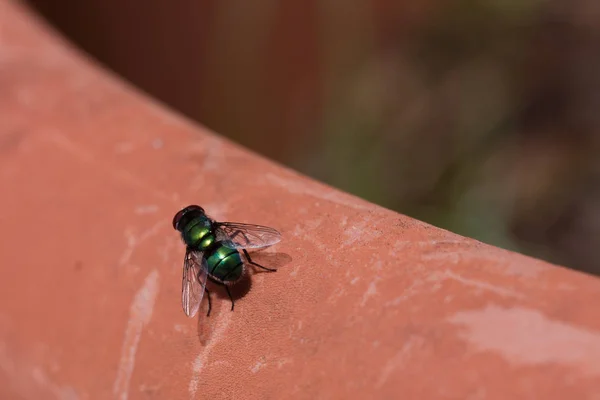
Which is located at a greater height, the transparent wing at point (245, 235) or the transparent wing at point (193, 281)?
the transparent wing at point (245, 235)

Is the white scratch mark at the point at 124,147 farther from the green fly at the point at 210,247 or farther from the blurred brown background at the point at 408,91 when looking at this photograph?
the blurred brown background at the point at 408,91

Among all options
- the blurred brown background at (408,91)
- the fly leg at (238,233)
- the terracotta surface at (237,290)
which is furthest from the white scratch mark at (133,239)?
the blurred brown background at (408,91)

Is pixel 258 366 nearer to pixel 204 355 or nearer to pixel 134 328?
pixel 204 355

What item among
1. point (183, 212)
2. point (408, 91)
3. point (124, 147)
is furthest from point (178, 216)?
point (408, 91)

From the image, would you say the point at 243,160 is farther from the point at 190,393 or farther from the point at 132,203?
the point at 190,393

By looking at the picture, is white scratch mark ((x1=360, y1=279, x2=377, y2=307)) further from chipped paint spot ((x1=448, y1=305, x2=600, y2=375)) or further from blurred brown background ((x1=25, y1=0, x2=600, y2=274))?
blurred brown background ((x1=25, y1=0, x2=600, y2=274))

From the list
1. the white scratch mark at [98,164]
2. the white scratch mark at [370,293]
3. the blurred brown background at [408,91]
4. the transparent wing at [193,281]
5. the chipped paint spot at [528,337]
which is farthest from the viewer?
the blurred brown background at [408,91]

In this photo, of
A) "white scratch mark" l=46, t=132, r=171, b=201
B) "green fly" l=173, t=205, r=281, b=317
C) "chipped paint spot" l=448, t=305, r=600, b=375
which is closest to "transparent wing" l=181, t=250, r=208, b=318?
"green fly" l=173, t=205, r=281, b=317
